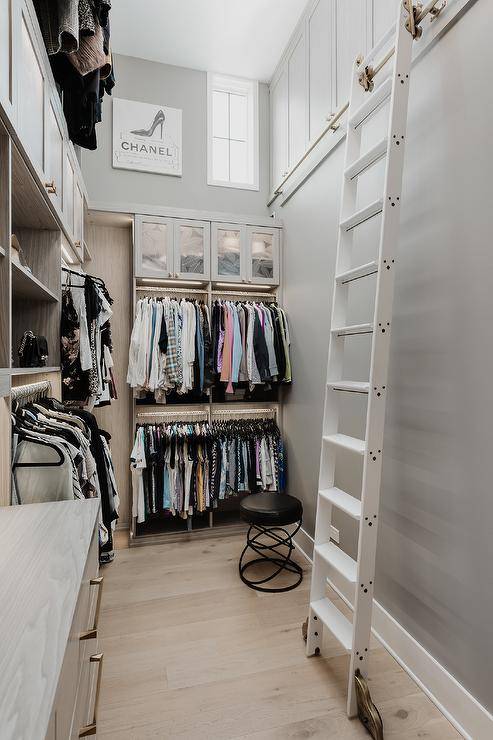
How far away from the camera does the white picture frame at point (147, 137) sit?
11.0ft

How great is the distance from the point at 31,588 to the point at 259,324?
255 centimetres

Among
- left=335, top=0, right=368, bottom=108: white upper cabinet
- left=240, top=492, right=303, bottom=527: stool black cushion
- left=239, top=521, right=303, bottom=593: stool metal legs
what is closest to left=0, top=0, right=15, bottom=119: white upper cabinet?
left=335, top=0, right=368, bottom=108: white upper cabinet

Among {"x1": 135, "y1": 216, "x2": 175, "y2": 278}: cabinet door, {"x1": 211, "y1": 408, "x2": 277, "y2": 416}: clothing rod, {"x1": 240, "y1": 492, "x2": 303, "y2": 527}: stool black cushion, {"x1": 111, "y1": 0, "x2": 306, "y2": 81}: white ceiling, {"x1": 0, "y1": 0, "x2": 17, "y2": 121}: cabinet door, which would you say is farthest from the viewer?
{"x1": 211, "y1": 408, "x2": 277, "y2": 416}: clothing rod

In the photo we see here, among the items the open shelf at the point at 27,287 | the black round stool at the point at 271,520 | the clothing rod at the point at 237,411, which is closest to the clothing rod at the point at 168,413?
the clothing rod at the point at 237,411

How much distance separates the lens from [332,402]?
1940 millimetres

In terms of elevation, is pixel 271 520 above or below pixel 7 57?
below

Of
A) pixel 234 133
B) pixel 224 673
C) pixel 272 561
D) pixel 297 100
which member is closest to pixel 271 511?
pixel 272 561

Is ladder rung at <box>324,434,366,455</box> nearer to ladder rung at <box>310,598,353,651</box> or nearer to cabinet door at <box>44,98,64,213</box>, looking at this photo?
ladder rung at <box>310,598,353,651</box>

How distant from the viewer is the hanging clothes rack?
69.4 inches

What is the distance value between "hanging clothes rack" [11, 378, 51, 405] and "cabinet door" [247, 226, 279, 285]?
178cm

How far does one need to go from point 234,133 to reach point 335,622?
152 inches

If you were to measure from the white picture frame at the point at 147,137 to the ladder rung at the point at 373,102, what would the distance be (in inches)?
78.0

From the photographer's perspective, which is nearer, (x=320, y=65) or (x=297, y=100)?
(x=320, y=65)

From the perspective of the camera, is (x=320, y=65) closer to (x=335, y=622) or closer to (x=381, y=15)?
(x=381, y=15)
